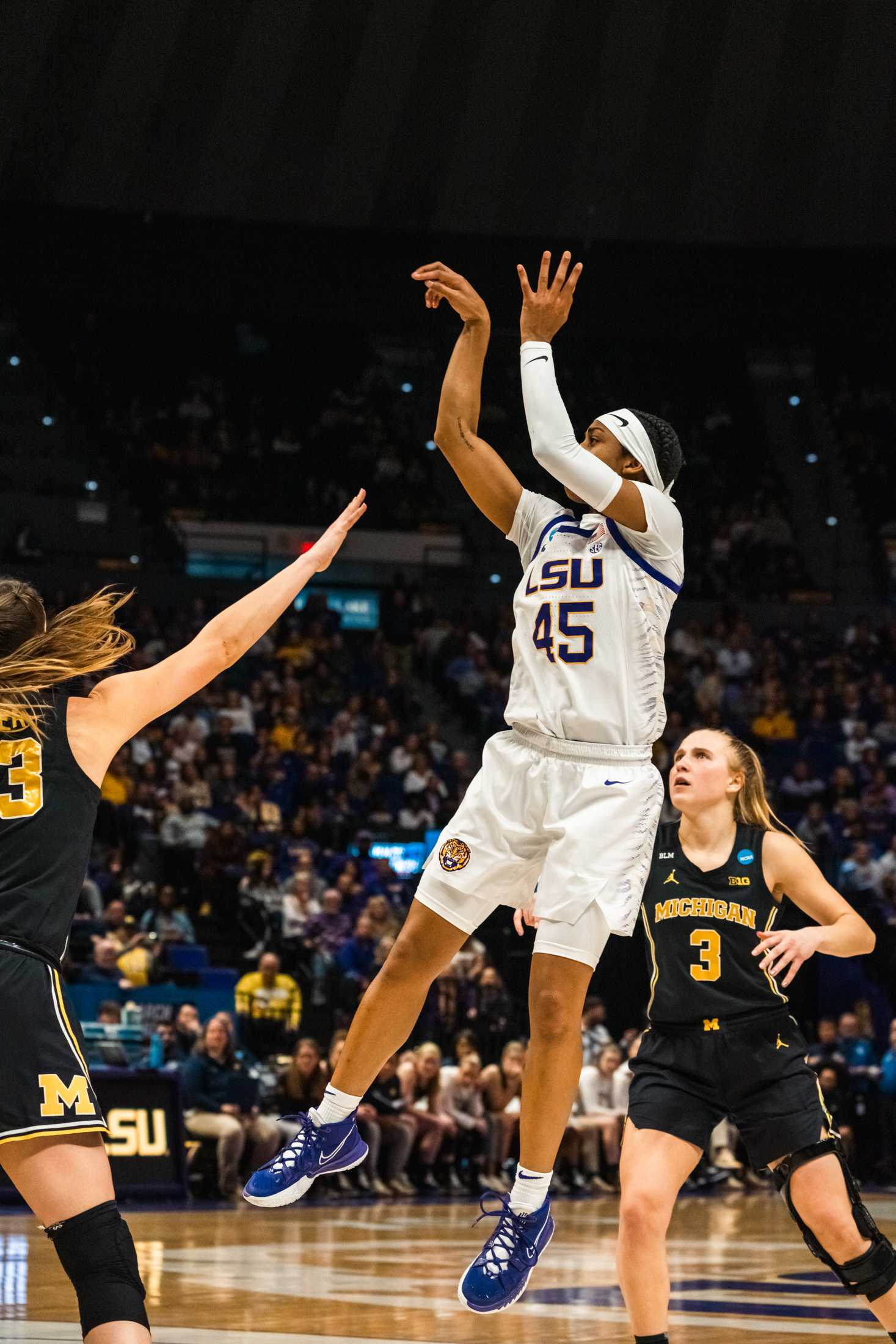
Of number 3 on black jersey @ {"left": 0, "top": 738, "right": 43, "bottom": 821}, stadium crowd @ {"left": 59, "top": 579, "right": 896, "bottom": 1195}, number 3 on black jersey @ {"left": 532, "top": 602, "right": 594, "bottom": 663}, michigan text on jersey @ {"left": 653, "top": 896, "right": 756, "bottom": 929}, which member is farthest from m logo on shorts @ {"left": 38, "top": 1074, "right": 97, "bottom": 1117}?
stadium crowd @ {"left": 59, "top": 579, "right": 896, "bottom": 1195}

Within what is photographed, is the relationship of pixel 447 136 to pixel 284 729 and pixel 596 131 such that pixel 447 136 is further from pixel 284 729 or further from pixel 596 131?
pixel 284 729

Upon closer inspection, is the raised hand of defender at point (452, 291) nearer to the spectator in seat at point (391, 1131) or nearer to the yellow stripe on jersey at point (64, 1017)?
the yellow stripe on jersey at point (64, 1017)

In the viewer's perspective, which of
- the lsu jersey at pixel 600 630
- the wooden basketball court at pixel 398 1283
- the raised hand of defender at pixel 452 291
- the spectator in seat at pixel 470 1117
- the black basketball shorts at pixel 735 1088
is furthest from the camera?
the spectator in seat at pixel 470 1117

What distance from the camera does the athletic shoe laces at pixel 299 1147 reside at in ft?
17.4

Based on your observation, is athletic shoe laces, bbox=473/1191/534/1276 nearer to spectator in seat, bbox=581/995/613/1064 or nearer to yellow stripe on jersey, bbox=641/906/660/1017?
yellow stripe on jersey, bbox=641/906/660/1017

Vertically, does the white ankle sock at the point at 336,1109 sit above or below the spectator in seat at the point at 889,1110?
above

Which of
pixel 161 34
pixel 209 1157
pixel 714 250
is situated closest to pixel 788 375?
pixel 714 250

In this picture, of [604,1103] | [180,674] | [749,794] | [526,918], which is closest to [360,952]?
[604,1103]

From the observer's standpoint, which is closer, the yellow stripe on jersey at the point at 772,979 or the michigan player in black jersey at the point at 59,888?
the michigan player in black jersey at the point at 59,888

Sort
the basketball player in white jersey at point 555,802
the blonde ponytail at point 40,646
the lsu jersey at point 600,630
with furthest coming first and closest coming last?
the lsu jersey at point 600,630, the basketball player in white jersey at point 555,802, the blonde ponytail at point 40,646

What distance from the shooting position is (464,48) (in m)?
23.4

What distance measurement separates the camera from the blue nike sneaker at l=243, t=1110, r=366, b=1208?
523 cm

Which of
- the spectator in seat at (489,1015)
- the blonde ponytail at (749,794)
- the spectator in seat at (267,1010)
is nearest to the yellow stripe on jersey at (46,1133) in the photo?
the blonde ponytail at (749,794)

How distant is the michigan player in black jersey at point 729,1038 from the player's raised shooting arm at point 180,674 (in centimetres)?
201
